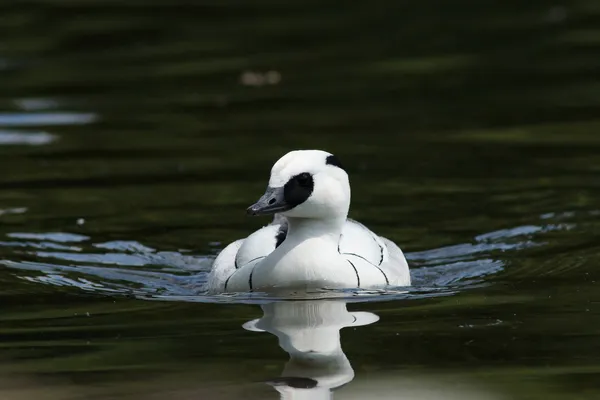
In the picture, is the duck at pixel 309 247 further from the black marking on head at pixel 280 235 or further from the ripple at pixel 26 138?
the ripple at pixel 26 138

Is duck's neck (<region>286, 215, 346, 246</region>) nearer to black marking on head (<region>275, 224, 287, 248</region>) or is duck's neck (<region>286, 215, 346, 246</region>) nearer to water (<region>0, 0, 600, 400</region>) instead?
black marking on head (<region>275, 224, 287, 248</region>)

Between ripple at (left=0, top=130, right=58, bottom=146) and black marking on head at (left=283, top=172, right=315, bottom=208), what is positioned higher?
ripple at (left=0, top=130, right=58, bottom=146)

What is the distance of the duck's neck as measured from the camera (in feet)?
33.2

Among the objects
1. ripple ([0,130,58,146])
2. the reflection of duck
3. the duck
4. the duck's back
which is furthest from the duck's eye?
ripple ([0,130,58,146])

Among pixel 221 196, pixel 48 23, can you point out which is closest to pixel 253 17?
pixel 48 23

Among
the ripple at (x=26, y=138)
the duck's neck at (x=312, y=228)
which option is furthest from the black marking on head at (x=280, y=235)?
the ripple at (x=26, y=138)

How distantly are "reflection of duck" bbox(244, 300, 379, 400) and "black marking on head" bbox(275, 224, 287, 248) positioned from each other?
947 millimetres

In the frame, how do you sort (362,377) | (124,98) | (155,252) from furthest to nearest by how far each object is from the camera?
1. (124,98)
2. (155,252)
3. (362,377)

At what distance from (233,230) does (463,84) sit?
230 inches

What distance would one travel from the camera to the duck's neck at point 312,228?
10125 millimetres

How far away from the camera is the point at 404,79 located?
17.9m

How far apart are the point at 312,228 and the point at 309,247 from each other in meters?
0.16

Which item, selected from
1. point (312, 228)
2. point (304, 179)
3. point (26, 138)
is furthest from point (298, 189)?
point (26, 138)

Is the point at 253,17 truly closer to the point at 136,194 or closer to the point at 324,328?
the point at 136,194
